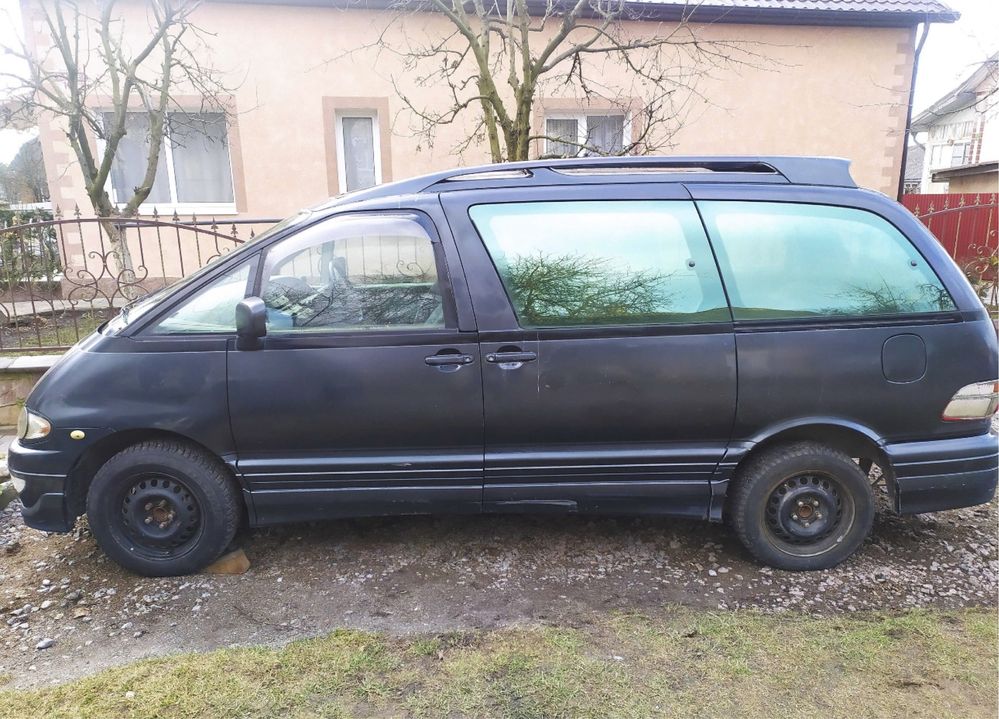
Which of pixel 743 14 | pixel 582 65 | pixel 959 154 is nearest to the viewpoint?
pixel 582 65

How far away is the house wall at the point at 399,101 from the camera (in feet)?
30.8

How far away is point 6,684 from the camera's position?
2535mm

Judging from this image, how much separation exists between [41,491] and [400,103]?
8.14 m

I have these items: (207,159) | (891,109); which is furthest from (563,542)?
(891,109)

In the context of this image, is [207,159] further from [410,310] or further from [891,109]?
[891,109]

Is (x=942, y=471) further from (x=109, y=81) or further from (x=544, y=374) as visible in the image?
(x=109, y=81)

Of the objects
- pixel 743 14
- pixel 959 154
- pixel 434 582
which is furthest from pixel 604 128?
pixel 959 154

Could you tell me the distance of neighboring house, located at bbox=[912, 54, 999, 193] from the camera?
67.2ft

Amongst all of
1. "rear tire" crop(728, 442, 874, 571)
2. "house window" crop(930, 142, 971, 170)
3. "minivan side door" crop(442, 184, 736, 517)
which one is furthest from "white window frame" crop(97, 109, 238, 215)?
"house window" crop(930, 142, 971, 170)

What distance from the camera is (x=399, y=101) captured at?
989cm

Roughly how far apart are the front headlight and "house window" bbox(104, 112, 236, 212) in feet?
24.4

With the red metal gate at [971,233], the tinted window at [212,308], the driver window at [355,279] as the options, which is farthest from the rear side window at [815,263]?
the red metal gate at [971,233]

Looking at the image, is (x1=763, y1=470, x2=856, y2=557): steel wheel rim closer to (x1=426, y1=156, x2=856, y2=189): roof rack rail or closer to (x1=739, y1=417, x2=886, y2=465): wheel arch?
(x1=739, y1=417, x2=886, y2=465): wheel arch

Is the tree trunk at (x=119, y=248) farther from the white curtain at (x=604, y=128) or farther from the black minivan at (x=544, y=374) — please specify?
the white curtain at (x=604, y=128)
